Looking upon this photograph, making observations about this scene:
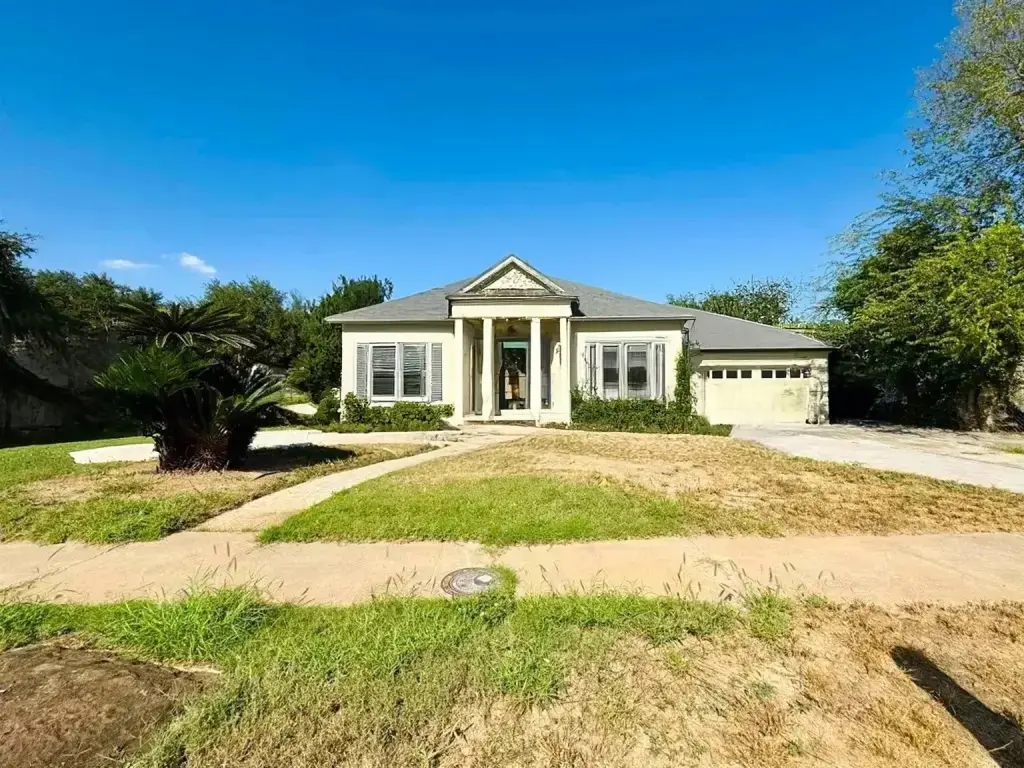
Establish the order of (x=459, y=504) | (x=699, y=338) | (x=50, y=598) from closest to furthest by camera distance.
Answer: (x=50, y=598) < (x=459, y=504) < (x=699, y=338)

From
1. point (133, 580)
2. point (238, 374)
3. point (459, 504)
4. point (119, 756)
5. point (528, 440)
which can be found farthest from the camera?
point (528, 440)

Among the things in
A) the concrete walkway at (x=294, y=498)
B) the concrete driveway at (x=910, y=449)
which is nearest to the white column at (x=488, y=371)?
the concrete walkway at (x=294, y=498)

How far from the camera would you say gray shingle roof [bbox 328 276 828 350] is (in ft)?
58.5

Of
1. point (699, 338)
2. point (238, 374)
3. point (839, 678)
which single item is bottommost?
point (839, 678)

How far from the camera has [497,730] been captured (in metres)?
2.05

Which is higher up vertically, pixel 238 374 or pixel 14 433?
pixel 238 374

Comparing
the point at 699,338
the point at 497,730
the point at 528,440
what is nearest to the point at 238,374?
the point at 528,440

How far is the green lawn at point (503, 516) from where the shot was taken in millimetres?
4789

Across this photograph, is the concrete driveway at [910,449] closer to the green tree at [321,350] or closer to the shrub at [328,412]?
the shrub at [328,412]

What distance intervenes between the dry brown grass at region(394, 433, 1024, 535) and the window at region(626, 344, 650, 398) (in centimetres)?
617

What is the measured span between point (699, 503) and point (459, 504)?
3003 millimetres

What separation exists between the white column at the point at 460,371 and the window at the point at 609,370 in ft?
17.1

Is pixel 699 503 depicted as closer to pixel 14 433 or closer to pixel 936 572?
pixel 936 572

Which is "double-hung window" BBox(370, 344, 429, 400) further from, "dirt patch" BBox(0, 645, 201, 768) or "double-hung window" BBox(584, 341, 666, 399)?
"dirt patch" BBox(0, 645, 201, 768)
